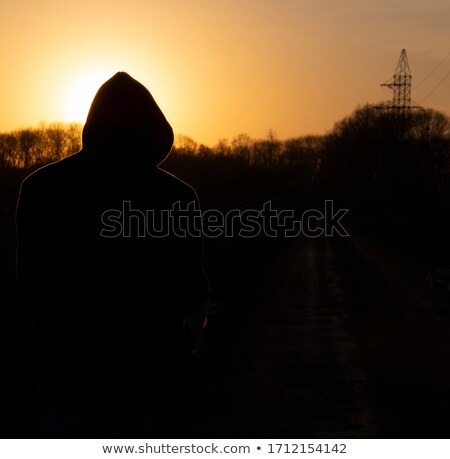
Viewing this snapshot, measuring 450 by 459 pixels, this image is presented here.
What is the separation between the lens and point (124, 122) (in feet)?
11.5

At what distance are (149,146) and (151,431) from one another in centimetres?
110

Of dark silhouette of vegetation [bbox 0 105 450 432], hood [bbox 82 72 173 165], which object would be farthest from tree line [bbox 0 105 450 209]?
hood [bbox 82 72 173 165]

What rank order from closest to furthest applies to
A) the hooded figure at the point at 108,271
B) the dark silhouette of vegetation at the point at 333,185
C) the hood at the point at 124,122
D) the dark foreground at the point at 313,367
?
the hooded figure at the point at 108,271, the hood at the point at 124,122, the dark foreground at the point at 313,367, the dark silhouette of vegetation at the point at 333,185

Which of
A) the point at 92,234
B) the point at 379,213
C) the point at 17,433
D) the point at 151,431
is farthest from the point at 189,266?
the point at 379,213

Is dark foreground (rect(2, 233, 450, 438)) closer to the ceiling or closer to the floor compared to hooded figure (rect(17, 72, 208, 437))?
closer to the floor

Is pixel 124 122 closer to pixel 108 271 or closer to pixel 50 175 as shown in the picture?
pixel 50 175

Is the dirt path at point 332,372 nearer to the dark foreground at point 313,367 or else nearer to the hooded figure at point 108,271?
the dark foreground at point 313,367

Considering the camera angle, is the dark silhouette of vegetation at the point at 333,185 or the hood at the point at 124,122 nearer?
the hood at the point at 124,122

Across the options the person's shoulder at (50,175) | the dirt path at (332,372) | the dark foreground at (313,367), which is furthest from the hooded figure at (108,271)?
the dirt path at (332,372)

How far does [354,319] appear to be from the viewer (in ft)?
55.8

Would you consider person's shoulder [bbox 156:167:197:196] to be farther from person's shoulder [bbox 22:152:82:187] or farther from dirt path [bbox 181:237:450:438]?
dirt path [bbox 181:237:450:438]

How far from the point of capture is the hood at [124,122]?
3.48m

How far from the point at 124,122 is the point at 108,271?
582 millimetres

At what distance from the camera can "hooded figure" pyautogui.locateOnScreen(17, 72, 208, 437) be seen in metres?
3.37
